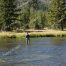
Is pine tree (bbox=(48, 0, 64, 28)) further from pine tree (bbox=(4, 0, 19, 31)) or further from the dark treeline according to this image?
pine tree (bbox=(4, 0, 19, 31))

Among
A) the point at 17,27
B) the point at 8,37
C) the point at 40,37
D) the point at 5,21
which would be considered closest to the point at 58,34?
the point at 40,37

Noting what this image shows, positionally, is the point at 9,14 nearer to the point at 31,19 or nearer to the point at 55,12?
the point at 55,12

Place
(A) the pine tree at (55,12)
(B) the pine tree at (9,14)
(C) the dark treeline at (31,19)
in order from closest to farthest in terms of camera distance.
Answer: (C) the dark treeline at (31,19) < (B) the pine tree at (9,14) < (A) the pine tree at (55,12)

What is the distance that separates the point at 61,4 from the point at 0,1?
51.3ft

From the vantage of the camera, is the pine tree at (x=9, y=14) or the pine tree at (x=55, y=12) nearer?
the pine tree at (x=9, y=14)

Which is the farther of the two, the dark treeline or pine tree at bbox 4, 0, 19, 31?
pine tree at bbox 4, 0, 19, 31

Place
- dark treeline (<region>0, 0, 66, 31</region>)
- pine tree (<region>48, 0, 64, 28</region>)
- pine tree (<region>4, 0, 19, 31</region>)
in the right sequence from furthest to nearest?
pine tree (<region>48, 0, 64, 28</region>) < pine tree (<region>4, 0, 19, 31</region>) < dark treeline (<region>0, 0, 66, 31</region>)

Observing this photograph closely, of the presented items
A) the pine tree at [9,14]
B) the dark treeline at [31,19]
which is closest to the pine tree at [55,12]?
the dark treeline at [31,19]

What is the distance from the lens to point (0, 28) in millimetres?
76562

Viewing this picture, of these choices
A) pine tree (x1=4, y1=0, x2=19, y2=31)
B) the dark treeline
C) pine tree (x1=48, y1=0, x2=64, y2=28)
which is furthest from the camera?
pine tree (x1=48, y1=0, x2=64, y2=28)

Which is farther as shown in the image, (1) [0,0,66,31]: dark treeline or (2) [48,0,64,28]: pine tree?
(2) [48,0,64,28]: pine tree

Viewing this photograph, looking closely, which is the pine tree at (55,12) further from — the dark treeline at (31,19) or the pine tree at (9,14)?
the pine tree at (9,14)

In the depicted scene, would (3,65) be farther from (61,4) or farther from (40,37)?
(61,4)

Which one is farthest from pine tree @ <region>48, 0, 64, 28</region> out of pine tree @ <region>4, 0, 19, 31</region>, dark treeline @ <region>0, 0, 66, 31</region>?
pine tree @ <region>4, 0, 19, 31</region>
